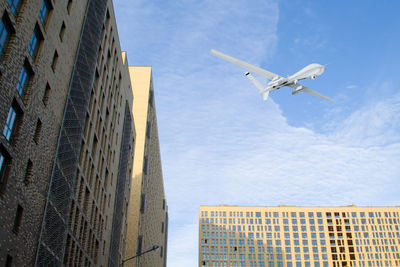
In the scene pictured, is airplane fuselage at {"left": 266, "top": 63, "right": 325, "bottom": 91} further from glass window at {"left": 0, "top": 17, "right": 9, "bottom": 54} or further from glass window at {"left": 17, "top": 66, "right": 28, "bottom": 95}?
glass window at {"left": 0, "top": 17, "right": 9, "bottom": 54}

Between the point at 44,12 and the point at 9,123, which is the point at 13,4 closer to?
the point at 44,12

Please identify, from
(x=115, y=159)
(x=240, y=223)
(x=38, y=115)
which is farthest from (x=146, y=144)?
(x=240, y=223)

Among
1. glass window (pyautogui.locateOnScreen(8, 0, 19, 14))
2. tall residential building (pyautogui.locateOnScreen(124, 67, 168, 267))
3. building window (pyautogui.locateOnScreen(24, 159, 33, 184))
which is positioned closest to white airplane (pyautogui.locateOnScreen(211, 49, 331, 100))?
tall residential building (pyautogui.locateOnScreen(124, 67, 168, 267))

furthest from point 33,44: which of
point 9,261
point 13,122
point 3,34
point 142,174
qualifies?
point 142,174

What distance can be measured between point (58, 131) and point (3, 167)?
31.5 feet

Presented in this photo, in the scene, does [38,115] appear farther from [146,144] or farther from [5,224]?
[146,144]

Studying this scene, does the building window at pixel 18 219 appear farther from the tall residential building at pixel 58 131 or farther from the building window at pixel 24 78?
the building window at pixel 24 78

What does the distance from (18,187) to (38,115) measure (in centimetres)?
581

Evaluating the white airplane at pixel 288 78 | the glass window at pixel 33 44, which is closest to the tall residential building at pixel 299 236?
the white airplane at pixel 288 78

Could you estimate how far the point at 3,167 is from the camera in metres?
24.6

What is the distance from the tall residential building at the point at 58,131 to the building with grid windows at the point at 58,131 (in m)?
0.07

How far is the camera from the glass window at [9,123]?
24.9 meters

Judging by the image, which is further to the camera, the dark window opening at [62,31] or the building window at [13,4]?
the dark window opening at [62,31]

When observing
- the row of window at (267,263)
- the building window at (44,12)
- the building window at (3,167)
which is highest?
the row of window at (267,263)
